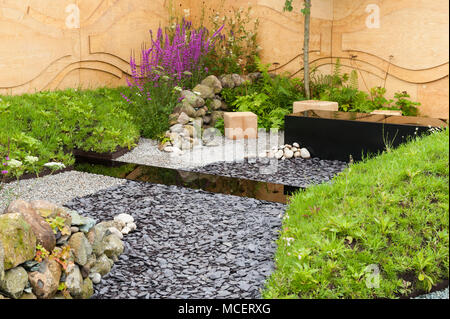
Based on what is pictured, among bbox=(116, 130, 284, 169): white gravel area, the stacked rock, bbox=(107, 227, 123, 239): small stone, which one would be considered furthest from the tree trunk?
bbox=(107, 227, 123, 239): small stone

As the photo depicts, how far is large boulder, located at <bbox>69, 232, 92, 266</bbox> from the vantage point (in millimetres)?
2799

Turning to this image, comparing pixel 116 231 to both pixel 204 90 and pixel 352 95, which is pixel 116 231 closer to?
pixel 204 90

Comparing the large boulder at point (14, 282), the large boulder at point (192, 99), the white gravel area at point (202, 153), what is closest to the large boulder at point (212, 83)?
the large boulder at point (192, 99)

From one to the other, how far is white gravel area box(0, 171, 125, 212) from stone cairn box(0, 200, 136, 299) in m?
1.43

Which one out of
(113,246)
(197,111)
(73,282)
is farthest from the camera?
(197,111)

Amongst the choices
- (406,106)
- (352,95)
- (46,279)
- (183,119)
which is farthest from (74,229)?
(406,106)

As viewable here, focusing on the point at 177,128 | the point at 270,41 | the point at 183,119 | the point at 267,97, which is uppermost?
the point at 270,41

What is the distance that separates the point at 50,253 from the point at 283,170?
328cm

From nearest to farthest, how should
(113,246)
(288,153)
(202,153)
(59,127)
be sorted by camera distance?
(113,246) → (59,127) → (288,153) → (202,153)

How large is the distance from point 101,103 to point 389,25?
4.72 m

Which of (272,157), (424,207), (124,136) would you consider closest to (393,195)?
(424,207)

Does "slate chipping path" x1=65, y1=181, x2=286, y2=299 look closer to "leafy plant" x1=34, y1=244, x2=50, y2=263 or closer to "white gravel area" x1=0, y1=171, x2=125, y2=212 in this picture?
"white gravel area" x1=0, y1=171, x2=125, y2=212

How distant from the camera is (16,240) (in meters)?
2.51
